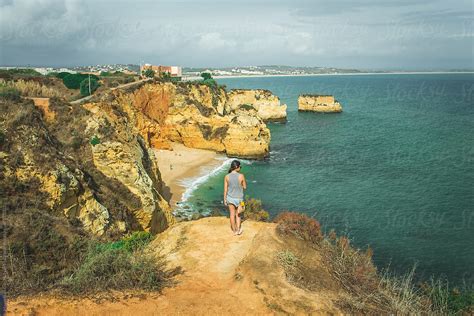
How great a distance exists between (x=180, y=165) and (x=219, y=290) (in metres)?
36.1

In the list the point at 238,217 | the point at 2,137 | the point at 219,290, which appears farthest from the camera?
the point at 2,137

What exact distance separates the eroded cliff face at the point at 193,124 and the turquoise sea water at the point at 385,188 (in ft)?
12.7

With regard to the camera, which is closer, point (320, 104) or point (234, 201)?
point (234, 201)

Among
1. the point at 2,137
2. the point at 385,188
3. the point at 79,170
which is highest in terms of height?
the point at 2,137

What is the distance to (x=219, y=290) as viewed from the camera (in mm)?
8219

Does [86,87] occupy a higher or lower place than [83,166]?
higher

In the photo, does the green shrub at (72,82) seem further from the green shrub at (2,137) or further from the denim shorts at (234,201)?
the denim shorts at (234,201)

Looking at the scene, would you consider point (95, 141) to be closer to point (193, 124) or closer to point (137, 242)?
point (137, 242)

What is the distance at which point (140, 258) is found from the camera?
884cm

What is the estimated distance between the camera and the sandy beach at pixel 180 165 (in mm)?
35766

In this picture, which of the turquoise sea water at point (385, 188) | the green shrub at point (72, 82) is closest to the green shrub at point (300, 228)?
the turquoise sea water at point (385, 188)

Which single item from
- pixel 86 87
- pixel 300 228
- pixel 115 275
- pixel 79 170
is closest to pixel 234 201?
pixel 300 228

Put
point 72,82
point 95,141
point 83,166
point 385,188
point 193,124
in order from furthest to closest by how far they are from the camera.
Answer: point 193,124, point 72,82, point 385,188, point 95,141, point 83,166

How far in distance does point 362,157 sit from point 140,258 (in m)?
45.1
